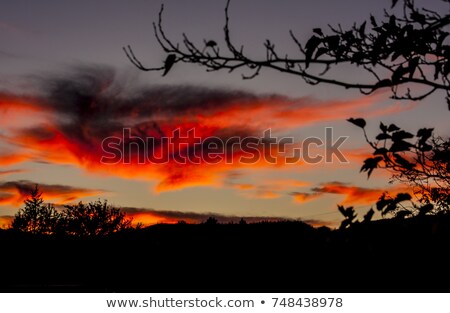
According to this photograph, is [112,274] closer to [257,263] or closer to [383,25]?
[257,263]

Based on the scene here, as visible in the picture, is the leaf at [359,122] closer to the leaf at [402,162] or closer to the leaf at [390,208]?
the leaf at [402,162]

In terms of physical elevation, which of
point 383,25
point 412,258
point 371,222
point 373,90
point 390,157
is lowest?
point 412,258

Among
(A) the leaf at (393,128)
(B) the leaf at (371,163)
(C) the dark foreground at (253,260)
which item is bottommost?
(C) the dark foreground at (253,260)

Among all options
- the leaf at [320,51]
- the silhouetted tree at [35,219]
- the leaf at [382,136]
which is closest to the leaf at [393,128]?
the leaf at [382,136]

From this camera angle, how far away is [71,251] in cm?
5016

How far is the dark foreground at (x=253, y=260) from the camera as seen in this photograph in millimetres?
4445

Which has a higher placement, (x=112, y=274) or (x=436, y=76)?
(x=436, y=76)

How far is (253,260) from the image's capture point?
18422mm

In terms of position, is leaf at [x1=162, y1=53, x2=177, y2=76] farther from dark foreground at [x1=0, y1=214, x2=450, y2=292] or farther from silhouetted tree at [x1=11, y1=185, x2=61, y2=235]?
silhouetted tree at [x1=11, y1=185, x2=61, y2=235]

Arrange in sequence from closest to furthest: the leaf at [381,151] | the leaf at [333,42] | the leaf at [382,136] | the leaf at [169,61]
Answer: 1. the leaf at [169,61]
2. the leaf at [381,151]
3. the leaf at [382,136]
4. the leaf at [333,42]

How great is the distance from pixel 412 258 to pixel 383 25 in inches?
87.8

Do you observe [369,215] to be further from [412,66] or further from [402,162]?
[412,66]

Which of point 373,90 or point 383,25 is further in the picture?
point 383,25
